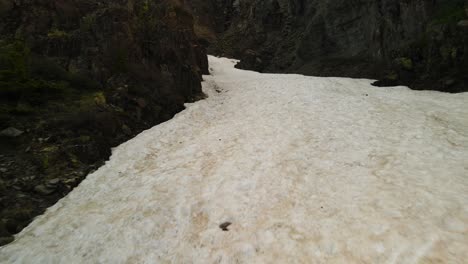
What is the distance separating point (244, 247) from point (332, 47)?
27104mm

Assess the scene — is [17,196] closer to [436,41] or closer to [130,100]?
[130,100]

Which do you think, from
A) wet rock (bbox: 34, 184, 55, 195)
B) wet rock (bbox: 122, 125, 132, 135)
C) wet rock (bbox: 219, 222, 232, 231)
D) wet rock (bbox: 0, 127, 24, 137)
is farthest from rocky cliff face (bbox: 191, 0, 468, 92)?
wet rock (bbox: 0, 127, 24, 137)

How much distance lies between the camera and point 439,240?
19.0 feet

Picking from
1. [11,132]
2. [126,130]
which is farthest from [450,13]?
[11,132]

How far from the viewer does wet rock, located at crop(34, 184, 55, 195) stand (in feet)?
30.2

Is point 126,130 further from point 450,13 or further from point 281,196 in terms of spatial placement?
point 450,13

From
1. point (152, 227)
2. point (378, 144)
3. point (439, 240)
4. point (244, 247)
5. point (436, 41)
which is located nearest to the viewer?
point (439, 240)

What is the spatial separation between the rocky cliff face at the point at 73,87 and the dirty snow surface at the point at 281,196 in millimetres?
943

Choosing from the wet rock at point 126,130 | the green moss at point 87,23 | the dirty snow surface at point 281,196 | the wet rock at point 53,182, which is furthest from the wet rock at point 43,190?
the green moss at point 87,23

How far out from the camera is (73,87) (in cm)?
1354

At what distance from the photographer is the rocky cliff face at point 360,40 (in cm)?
1700

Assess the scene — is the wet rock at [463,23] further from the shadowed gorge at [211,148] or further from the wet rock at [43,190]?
the wet rock at [43,190]

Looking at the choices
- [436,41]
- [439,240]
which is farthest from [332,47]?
[439,240]

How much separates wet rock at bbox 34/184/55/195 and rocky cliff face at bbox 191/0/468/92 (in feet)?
61.9
